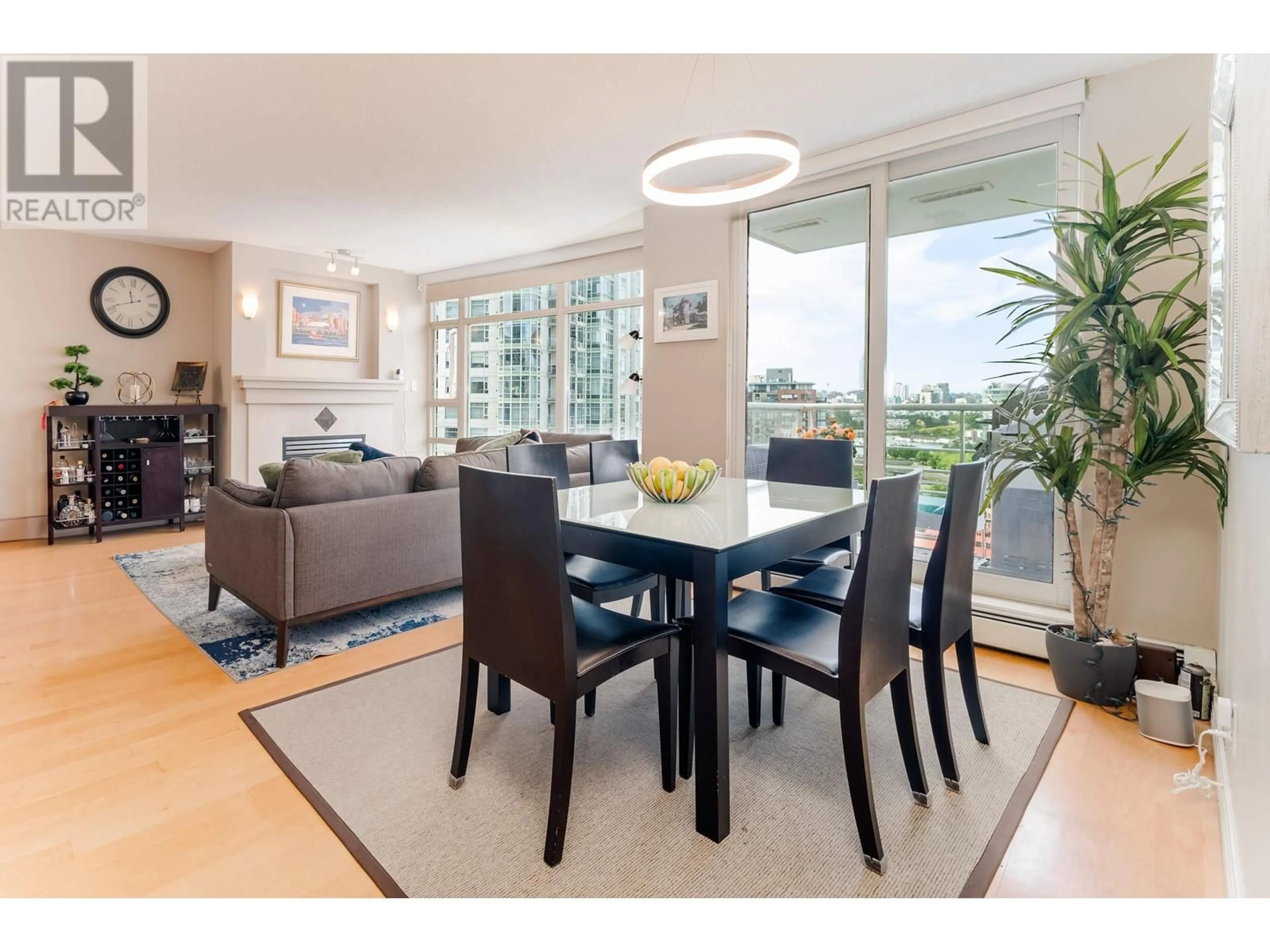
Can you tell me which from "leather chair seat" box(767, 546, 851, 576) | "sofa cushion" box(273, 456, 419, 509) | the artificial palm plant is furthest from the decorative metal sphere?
the artificial palm plant

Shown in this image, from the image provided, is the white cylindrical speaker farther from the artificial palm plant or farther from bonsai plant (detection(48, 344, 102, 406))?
bonsai plant (detection(48, 344, 102, 406))

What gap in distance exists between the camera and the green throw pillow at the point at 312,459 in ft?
10.4

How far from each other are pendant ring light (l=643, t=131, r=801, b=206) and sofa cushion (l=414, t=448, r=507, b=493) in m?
1.49

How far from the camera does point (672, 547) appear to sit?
166 cm

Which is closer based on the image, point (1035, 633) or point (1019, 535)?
point (1035, 633)

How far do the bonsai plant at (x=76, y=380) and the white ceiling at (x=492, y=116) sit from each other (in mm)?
1464

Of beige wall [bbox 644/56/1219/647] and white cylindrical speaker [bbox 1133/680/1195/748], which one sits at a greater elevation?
beige wall [bbox 644/56/1219/647]

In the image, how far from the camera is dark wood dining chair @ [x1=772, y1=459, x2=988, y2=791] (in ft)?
5.98

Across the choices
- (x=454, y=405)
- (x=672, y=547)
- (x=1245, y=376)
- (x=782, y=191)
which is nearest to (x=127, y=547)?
(x=454, y=405)

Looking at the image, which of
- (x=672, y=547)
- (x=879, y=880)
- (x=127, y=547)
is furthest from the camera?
(x=127, y=547)

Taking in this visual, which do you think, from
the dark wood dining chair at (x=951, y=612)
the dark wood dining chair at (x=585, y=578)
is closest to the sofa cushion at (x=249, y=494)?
the dark wood dining chair at (x=585, y=578)

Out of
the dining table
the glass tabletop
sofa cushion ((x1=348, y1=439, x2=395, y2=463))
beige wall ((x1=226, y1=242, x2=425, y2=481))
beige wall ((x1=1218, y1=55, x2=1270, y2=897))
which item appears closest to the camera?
beige wall ((x1=1218, y1=55, x2=1270, y2=897))
